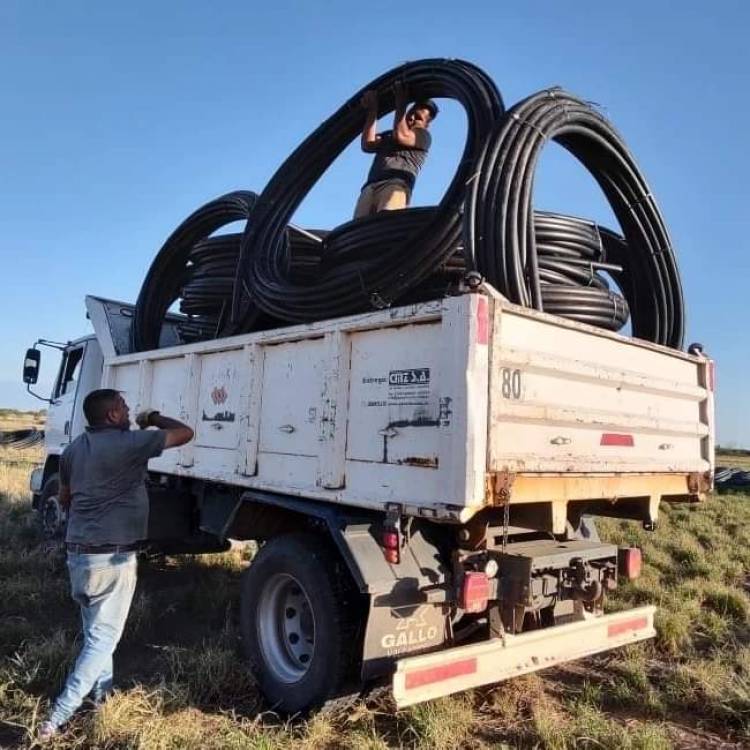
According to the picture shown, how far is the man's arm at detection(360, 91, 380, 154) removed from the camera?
5.33 metres

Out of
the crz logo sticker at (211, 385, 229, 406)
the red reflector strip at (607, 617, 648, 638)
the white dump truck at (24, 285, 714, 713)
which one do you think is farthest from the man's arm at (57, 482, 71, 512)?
the red reflector strip at (607, 617, 648, 638)

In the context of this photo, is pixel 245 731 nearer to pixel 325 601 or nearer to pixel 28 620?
pixel 325 601

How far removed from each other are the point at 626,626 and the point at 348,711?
5.71 ft

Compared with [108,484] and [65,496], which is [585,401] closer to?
[108,484]

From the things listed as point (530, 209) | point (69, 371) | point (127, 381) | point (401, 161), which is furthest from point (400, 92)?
point (69, 371)

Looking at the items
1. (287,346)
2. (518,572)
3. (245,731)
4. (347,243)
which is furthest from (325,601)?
(347,243)

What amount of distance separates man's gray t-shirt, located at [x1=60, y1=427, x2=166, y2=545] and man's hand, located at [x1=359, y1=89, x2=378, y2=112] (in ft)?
10.3

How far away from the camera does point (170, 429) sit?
149 inches

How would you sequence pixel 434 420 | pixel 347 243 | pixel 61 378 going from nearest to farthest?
pixel 434 420 → pixel 347 243 → pixel 61 378

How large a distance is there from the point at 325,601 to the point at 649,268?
356cm

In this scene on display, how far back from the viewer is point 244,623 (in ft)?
13.4

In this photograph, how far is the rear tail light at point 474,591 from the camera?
3.36 meters

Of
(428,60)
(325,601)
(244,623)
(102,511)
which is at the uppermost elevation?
(428,60)

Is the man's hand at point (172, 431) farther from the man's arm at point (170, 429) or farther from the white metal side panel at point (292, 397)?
the white metal side panel at point (292, 397)
